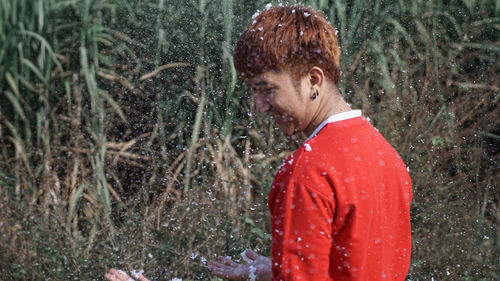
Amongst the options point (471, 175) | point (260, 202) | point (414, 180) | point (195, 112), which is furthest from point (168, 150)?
point (471, 175)

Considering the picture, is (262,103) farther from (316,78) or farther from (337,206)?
(337,206)

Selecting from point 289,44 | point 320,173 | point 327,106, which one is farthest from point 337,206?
point 289,44

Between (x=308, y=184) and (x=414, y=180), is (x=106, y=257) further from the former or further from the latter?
(x=308, y=184)

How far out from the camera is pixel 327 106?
1.49 metres

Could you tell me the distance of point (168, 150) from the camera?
3.81 meters

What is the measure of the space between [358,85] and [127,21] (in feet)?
5.24

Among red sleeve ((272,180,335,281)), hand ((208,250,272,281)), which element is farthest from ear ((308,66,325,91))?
hand ((208,250,272,281))

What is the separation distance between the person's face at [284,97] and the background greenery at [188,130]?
1642mm

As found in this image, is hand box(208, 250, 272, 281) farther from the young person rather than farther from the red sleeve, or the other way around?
the red sleeve

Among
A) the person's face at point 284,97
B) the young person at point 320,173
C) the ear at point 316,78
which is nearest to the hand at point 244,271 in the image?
the young person at point 320,173

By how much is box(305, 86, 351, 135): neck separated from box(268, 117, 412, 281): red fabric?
56 mm

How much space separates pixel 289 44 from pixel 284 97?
129 mm

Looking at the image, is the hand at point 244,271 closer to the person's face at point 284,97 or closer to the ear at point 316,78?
the person's face at point 284,97

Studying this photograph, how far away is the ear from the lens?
147cm
